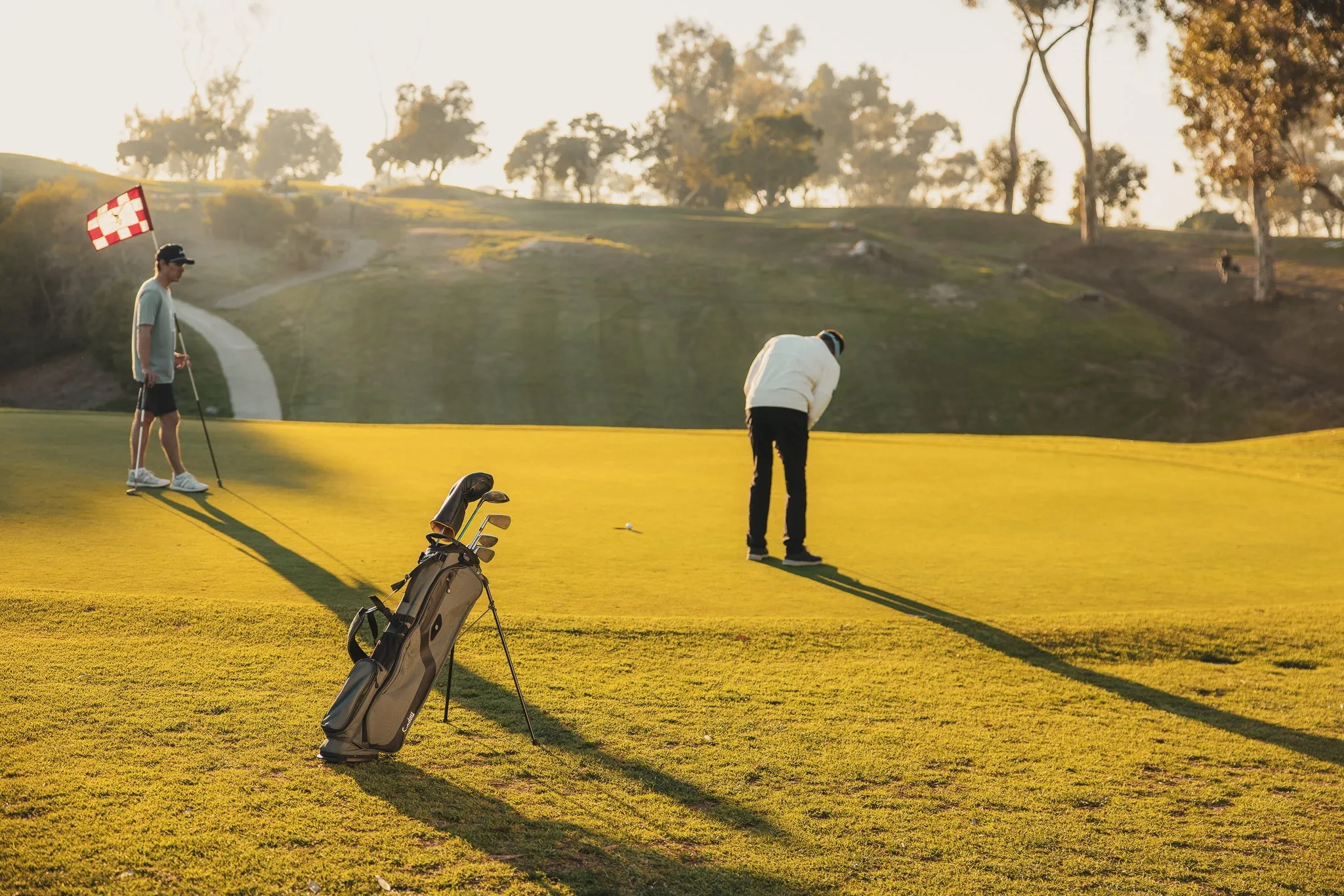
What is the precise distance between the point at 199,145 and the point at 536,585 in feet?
357

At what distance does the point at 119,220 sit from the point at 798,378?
27.7ft

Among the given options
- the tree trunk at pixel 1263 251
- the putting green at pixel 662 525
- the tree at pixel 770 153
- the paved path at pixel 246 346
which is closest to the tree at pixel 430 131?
the tree at pixel 770 153

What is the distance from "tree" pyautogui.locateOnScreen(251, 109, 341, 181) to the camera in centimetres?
14725

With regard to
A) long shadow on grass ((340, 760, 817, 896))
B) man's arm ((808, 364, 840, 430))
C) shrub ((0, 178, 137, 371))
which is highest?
shrub ((0, 178, 137, 371))

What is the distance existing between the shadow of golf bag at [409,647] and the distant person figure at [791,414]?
4882mm

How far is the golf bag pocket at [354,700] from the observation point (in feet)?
16.1

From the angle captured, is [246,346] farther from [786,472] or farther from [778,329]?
[786,472]

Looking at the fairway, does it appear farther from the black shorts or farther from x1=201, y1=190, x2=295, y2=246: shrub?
x1=201, y1=190, x2=295, y2=246: shrub

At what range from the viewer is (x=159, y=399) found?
1188cm

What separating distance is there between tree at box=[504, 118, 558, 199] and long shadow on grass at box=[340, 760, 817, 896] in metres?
104

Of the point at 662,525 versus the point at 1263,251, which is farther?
the point at 1263,251

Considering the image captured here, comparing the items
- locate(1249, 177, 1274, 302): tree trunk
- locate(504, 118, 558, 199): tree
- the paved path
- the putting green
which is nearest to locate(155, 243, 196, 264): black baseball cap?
the putting green

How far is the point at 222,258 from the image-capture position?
2245 inches

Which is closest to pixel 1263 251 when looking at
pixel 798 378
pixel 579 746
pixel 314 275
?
pixel 314 275
